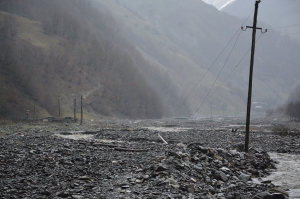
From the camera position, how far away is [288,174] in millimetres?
18781

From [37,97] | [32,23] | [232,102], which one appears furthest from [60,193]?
[232,102]

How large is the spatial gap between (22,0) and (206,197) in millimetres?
152517

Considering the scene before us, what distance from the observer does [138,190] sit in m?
12.7

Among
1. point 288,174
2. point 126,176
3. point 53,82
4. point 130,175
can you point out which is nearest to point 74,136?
point 130,175

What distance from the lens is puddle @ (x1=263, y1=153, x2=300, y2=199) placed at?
15.4m

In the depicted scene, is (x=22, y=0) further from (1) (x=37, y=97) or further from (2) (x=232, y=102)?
(2) (x=232, y=102)

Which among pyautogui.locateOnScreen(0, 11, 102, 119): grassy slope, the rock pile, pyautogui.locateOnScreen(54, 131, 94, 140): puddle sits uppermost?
pyautogui.locateOnScreen(0, 11, 102, 119): grassy slope

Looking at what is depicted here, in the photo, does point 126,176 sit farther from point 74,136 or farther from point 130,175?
point 74,136

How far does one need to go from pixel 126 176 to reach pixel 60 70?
9375 centimetres

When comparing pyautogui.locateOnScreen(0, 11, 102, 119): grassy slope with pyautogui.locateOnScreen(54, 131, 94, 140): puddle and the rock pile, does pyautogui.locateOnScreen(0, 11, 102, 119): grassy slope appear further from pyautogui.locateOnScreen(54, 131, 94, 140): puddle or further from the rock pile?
the rock pile

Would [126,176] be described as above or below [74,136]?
above

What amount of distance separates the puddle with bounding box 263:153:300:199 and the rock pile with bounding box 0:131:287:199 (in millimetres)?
685

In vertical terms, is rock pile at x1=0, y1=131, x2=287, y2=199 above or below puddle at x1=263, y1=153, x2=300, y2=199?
above

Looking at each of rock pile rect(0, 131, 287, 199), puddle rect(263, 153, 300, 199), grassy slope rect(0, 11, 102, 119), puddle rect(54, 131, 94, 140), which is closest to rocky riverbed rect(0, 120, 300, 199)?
rock pile rect(0, 131, 287, 199)
